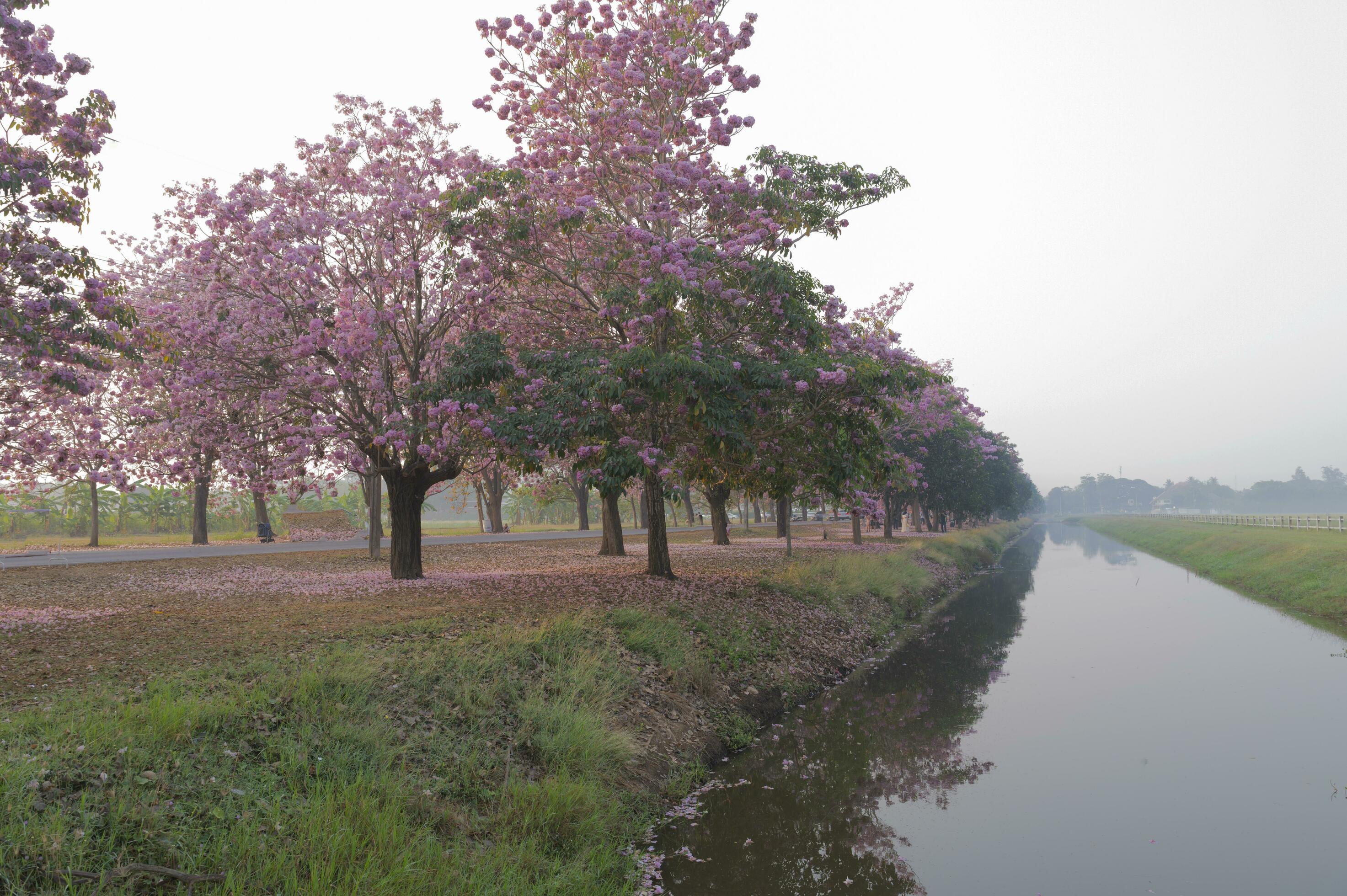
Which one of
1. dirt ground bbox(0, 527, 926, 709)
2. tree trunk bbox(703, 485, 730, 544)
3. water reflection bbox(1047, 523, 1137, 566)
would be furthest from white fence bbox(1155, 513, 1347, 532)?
dirt ground bbox(0, 527, 926, 709)

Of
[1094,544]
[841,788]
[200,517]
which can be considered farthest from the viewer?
[1094,544]

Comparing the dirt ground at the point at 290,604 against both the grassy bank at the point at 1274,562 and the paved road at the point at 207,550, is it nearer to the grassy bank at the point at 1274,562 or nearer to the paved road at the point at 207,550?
the paved road at the point at 207,550

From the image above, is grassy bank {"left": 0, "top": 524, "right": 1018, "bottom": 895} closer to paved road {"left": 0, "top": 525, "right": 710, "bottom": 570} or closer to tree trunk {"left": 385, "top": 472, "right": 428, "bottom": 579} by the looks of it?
tree trunk {"left": 385, "top": 472, "right": 428, "bottom": 579}

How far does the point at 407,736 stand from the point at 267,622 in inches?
222

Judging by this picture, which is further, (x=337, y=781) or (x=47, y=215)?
(x=47, y=215)

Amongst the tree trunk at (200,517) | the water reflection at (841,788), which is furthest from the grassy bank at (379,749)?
the tree trunk at (200,517)

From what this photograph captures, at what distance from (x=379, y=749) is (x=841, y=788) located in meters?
6.22

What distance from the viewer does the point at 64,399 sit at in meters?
16.9

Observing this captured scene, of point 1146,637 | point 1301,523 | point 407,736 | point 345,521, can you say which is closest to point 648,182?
point 407,736

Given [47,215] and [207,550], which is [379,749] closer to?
[47,215]

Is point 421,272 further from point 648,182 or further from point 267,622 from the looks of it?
point 267,622

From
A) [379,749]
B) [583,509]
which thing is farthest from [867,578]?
[583,509]

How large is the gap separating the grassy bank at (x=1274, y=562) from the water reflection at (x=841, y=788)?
17.2 m

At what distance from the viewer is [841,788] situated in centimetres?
1064
